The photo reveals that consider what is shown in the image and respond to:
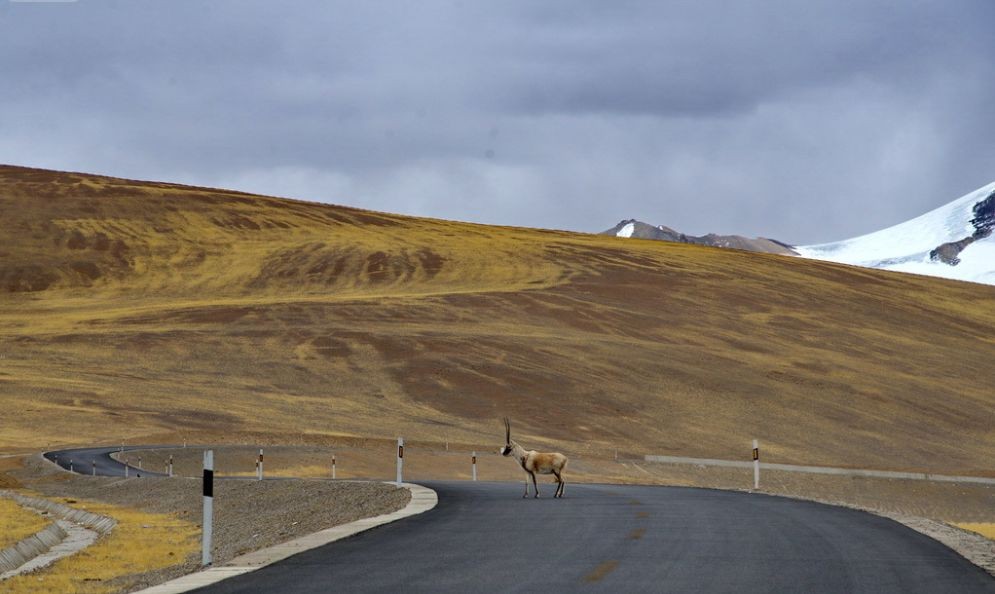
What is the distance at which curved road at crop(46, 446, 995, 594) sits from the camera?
39.7ft

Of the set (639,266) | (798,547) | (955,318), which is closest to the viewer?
(798,547)

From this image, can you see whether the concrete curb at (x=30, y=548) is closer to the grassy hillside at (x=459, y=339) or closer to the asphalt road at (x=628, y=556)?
the asphalt road at (x=628, y=556)

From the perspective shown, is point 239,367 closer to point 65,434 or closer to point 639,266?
point 65,434

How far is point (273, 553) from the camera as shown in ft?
48.1

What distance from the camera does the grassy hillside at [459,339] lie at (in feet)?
199

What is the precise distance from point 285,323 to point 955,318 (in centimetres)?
5650

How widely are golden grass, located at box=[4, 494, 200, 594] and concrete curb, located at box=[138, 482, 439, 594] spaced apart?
1.57m

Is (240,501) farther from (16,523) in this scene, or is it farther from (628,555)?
(628,555)

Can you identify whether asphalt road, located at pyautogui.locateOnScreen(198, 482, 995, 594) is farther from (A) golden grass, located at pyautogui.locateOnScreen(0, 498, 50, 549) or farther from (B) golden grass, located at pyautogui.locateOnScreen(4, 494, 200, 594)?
(A) golden grass, located at pyautogui.locateOnScreen(0, 498, 50, 549)

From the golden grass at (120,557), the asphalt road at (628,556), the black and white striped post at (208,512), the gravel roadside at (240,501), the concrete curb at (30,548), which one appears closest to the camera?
the asphalt road at (628,556)

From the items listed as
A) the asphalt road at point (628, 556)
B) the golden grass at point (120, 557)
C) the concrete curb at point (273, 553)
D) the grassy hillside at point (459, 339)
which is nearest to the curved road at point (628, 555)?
the asphalt road at point (628, 556)

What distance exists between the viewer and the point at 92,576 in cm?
1744

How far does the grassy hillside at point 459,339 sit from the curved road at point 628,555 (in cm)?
3577

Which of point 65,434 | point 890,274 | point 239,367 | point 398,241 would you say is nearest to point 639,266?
point 398,241
